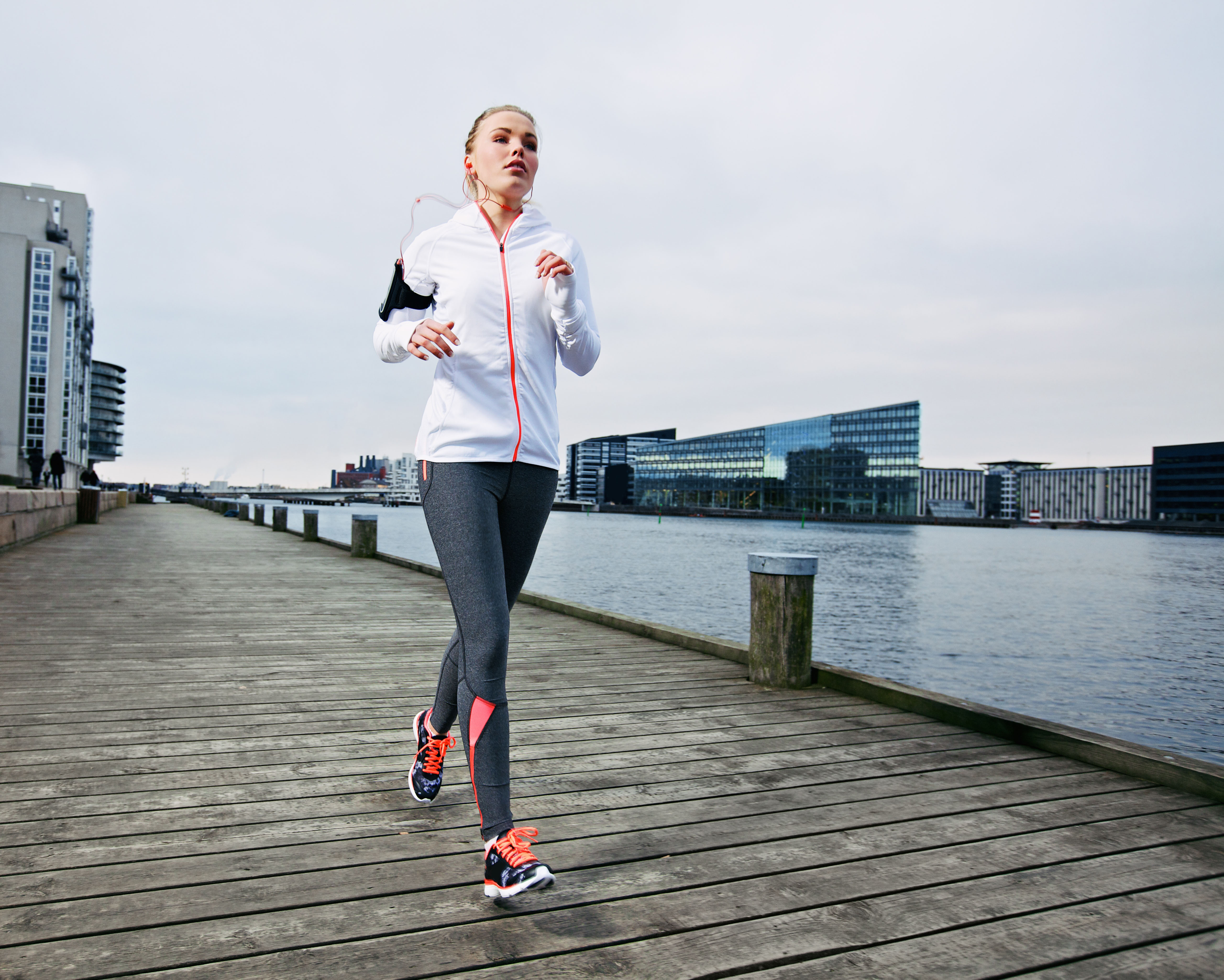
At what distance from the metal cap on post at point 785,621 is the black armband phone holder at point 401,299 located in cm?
268

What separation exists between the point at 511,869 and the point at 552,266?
1.49 m

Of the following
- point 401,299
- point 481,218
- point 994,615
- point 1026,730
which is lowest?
point 994,615

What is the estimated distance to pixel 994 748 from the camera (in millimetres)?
3346

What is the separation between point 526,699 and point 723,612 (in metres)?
14.9

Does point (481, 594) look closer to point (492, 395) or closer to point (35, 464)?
point (492, 395)

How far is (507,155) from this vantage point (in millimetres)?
2188


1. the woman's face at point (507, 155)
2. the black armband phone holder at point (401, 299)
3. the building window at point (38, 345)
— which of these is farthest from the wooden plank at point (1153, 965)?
the building window at point (38, 345)

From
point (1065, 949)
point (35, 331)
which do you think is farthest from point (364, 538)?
point (35, 331)

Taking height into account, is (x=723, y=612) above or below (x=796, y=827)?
below

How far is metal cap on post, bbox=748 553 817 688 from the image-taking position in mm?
4324

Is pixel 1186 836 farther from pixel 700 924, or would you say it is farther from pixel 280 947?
pixel 280 947

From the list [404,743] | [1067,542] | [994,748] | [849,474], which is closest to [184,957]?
[404,743]

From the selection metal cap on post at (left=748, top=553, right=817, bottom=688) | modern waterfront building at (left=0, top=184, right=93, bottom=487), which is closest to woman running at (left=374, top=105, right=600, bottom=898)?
metal cap on post at (left=748, top=553, right=817, bottom=688)

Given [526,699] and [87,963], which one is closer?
[87,963]
